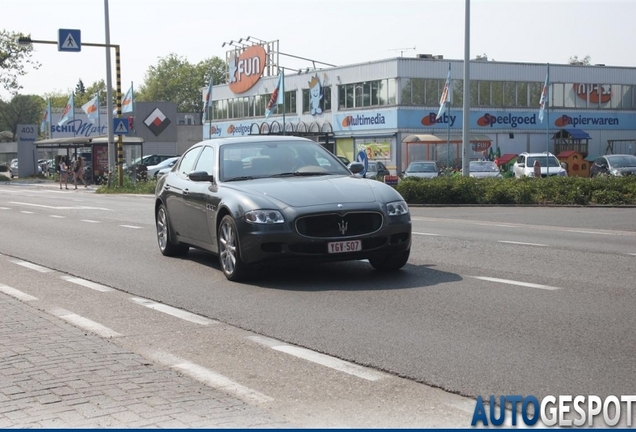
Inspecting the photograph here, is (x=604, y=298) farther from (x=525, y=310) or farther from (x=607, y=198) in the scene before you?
(x=607, y=198)

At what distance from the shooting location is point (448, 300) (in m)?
9.14

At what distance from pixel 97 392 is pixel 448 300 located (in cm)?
405

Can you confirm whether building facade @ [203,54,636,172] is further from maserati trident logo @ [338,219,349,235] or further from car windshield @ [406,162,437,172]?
maserati trident logo @ [338,219,349,235]

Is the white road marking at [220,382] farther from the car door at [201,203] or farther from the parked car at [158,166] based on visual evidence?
the parked car at [158,166]

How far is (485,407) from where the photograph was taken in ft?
17.9

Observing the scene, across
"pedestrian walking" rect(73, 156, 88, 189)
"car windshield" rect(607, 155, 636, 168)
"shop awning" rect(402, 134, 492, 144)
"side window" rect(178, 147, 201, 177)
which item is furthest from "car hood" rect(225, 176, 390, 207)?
"shop awning" rect(402, 134, 492, 144)

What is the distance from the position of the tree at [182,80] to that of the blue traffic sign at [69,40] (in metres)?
136

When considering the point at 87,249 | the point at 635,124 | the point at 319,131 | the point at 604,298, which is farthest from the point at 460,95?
the point at 604,298

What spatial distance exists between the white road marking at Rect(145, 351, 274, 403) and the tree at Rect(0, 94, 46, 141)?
157585 mm

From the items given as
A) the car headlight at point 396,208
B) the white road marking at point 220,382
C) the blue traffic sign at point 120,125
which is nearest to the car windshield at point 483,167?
the blue traffic sign at point 120,125

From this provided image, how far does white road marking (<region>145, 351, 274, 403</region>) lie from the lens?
5.86 meters

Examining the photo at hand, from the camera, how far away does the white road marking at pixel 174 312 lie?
8531 millimetres

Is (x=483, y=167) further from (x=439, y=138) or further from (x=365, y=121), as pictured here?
(x=365, y=121)

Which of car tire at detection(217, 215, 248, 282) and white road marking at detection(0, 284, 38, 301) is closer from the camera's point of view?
white road marking at detection(0, 284, 38, 301)
